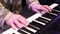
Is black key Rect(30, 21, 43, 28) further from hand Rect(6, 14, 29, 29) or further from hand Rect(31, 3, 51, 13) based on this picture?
hand Rect(31, 3, 51, 13)

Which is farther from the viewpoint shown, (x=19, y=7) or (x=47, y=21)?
(x=19, y=7)

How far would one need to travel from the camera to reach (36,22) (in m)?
0.88

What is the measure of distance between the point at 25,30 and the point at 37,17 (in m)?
0.14

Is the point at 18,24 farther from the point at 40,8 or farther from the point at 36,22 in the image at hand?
the point at 40,8

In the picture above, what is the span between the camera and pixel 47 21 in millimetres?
885

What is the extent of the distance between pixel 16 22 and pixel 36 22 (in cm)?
11

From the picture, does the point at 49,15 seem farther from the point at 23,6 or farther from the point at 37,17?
the point at 23,6

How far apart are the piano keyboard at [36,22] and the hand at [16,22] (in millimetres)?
21

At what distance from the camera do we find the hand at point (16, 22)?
32.8 inches

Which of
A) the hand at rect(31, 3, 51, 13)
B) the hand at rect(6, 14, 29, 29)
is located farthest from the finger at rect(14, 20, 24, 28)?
the hand at rect(31, 3, 51, 13)

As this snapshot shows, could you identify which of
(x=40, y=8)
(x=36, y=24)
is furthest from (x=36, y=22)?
(x=40, y=8)

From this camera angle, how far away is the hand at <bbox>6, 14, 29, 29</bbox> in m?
0.83

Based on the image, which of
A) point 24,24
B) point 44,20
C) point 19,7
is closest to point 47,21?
point 44,20

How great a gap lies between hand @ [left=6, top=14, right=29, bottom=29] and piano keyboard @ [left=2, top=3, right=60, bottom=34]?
2cm
